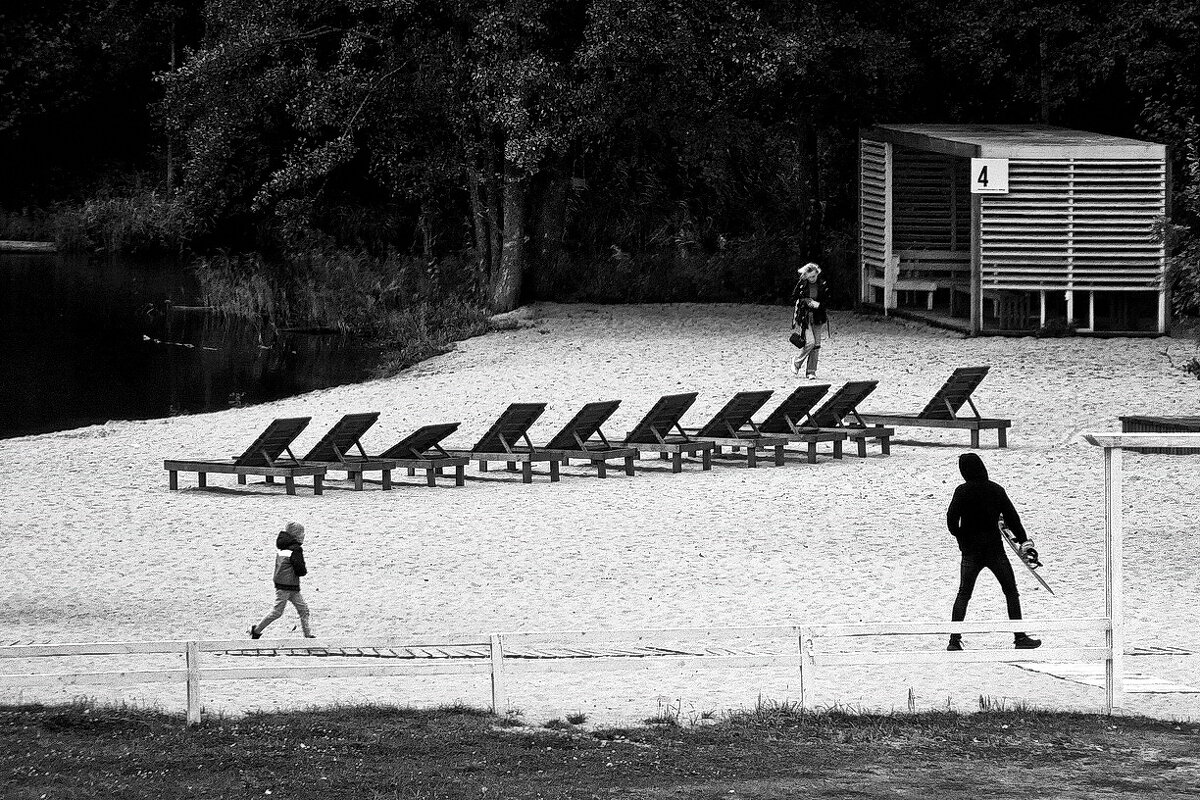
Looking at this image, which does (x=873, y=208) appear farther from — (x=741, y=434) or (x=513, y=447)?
(x=513, y=447)

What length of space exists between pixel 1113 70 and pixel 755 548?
67.6 feet

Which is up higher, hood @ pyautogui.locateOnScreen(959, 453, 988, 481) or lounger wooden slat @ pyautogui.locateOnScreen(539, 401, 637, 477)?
hood @ pyautogui.locateOnScreen(959, 453, 988, 481)

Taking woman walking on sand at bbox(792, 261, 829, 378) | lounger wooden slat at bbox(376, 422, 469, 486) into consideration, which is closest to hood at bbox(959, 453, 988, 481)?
lounger wooden slat at bbox(376, 422, 469, 486)

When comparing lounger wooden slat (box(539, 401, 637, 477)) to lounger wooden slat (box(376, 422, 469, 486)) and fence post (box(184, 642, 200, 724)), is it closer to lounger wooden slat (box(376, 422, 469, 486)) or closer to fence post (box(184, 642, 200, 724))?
lounger wooden slat (box(376, 422, 469, 486))

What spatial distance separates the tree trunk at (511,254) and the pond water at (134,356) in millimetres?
2698

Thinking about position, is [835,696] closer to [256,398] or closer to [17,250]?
[256,398]

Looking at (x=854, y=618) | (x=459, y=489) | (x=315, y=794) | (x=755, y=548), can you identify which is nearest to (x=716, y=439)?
(x=459, y=489)

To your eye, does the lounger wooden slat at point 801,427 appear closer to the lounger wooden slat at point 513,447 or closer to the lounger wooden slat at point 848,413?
the lounger wooden slat at point 848,413

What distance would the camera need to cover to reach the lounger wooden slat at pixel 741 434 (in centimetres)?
1880

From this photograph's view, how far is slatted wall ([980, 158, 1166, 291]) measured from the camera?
1041 inches

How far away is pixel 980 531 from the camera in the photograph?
11.3m

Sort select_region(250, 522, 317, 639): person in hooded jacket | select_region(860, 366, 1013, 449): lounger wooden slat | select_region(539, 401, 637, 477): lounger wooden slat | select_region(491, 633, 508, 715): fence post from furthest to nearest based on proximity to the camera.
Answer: select_region(860, 366, 1013, 449): lounger wooden slat, select_region(539, 401, 637, 477): lounger wooden slat, select_region(250, 522, 317, 639): person in hooded jacket, select_region(491, 633, 508, 715): fence post

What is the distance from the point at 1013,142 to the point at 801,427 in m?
9.58

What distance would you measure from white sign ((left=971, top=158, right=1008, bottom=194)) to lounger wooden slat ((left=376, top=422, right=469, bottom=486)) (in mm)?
10891
